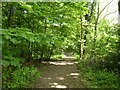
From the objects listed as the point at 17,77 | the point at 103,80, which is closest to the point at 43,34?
the point at 17,77

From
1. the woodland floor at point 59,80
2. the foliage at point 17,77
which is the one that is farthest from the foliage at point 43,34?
the woodland floor at point 59,80

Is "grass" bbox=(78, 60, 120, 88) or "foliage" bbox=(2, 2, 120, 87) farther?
"grass" bbox=(78, 60, 120, 88)

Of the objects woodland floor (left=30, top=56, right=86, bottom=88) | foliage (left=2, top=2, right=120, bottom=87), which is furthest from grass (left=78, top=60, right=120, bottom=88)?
woodland floor (left=30, top=56, right=86, bottom=88)

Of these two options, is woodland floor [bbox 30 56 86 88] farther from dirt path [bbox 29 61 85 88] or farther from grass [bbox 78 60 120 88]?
grass [bbox 78 60 120 88]

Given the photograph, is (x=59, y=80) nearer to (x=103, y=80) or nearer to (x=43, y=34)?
(x=103, y=80)

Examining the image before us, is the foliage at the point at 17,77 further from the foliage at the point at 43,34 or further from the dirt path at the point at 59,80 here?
the dirt path at the point at 59,80

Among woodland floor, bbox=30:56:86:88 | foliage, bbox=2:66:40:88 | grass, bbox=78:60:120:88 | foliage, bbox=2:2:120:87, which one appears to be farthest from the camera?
woodland floor, bbox=30:56:86:88

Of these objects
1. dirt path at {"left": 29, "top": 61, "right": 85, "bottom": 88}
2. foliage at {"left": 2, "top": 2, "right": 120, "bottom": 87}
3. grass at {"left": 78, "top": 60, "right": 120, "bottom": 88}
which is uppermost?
foliage at {"left": 2, "top": 2, "right": 120, "bottom": 87}

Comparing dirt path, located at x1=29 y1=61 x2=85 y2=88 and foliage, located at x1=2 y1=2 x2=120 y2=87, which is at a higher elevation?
foliage, located at x1=2 y1=2 x2=120 y2=87

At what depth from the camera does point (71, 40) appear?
16594 mm

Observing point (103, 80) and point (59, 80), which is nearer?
point (103, 80)

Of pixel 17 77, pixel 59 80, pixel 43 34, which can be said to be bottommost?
pixel 59 80

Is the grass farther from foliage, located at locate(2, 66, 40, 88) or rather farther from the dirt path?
foliage, located at locate(2, 66, 40, 88)

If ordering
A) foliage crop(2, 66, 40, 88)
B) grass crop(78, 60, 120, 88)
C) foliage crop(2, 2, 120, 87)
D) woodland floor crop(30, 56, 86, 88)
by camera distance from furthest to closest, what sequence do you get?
woodland floor crop(30, 56, 86, 88) → grass crop(78, 60, 120, 88) → foliage crop(2, 66, 40, 88) → foliage crop(2, 2, 120, 87)
